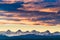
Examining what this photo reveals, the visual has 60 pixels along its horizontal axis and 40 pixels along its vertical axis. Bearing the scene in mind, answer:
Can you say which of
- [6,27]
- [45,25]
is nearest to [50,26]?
[45,25]

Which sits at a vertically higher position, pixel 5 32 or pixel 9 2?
pixel 9 2

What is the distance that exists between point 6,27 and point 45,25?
1.39 feet

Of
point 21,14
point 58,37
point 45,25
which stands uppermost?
point 21,14

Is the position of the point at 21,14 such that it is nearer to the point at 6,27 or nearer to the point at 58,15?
the point at 6,27

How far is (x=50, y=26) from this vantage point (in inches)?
84.4

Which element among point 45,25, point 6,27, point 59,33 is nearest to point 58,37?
point 59,33

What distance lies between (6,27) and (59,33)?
58 centimetres

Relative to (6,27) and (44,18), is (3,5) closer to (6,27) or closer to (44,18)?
(6,27)

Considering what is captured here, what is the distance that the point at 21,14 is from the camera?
214cm

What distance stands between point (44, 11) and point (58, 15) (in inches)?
6.3

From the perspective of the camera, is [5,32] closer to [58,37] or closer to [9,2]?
[9,2]

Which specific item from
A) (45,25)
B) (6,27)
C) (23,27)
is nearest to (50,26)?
(45,25)

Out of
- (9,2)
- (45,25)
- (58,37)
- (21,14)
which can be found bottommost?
(58,37)

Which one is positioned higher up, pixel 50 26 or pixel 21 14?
pixel 21 14
